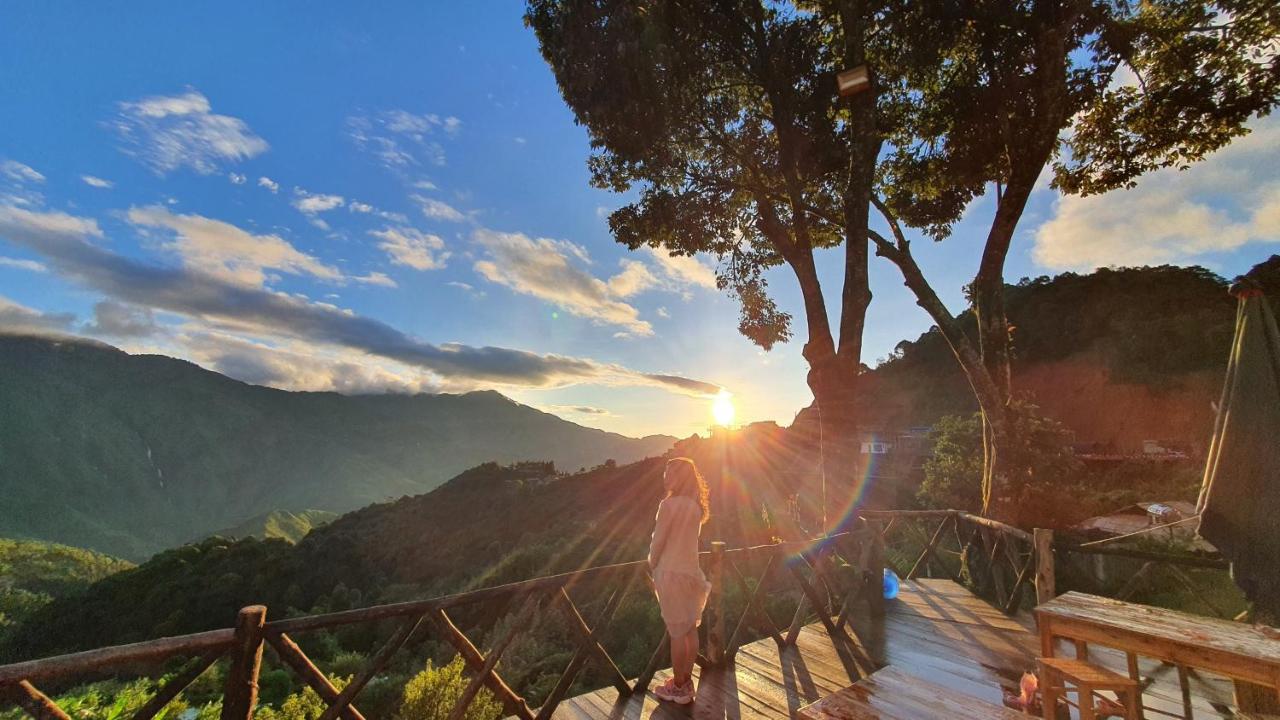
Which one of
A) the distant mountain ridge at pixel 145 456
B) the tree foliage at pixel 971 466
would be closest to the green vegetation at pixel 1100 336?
the tree foliage at pixel 971 466

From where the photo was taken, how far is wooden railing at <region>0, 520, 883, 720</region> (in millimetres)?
2469

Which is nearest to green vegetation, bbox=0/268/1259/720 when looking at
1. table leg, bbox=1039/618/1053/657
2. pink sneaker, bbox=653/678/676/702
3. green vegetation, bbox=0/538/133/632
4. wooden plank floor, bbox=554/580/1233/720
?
green vegetation, bbox=0/538/133/632

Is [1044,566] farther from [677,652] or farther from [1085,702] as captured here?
[677,652]

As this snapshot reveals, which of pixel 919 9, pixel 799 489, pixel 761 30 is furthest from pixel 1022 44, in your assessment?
pixel 799 489

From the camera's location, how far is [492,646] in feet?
14.5

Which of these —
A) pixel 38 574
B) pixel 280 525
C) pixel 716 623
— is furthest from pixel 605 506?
pixel 280 525

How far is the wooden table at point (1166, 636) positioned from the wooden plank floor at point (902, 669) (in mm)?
763

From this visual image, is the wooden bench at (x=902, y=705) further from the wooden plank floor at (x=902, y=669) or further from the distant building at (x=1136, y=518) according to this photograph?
the distant building at (x=1136, y=518)

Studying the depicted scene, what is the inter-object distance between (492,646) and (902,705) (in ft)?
11.1

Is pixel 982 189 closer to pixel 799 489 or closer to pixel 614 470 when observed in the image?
pixel 799 489

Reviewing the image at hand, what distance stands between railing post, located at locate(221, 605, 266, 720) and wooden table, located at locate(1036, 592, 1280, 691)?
5.14 m

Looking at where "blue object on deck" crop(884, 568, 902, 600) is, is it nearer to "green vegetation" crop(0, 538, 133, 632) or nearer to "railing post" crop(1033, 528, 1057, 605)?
"railing post" crop(1033, 528, 1057, 605)

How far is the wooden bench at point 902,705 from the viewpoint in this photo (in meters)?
2.19

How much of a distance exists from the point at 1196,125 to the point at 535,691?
45.6ft
